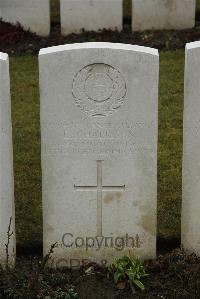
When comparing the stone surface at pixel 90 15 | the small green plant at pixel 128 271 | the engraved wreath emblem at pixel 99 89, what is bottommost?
the small green plant at pixel 128 271

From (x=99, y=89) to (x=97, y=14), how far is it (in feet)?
22.0

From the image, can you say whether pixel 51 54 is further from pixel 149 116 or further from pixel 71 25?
pixel 71 25

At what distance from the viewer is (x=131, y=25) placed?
12273mm

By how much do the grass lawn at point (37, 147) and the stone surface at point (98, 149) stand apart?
585mm

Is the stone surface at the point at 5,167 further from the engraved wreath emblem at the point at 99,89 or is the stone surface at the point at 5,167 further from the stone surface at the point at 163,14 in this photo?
the stone surface at the point at 163,14

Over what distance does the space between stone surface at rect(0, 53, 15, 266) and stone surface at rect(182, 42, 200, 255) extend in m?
1.28

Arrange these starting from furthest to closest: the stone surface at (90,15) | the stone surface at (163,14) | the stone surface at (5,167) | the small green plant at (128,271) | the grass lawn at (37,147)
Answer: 1. the stone surface at (163,14)
2. the stone surface at (90,15)
3. the grass lawn at (37,147)
4. the small green plant at (128,271)
5. the stone surface at (5,167)

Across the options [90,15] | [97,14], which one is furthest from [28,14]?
[97,14]

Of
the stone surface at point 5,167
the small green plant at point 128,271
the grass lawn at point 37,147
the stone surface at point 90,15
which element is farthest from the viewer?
the stone surface at point 90,15

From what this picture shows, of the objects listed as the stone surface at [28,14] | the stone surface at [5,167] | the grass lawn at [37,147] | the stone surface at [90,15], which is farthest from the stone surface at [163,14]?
the stone surface at [5,167]

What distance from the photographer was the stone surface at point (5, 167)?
209 inches

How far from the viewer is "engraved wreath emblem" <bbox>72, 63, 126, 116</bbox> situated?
17.6 feet

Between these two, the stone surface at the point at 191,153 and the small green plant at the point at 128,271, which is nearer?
the stone surface at the point at 191,153

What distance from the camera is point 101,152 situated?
5.55m
